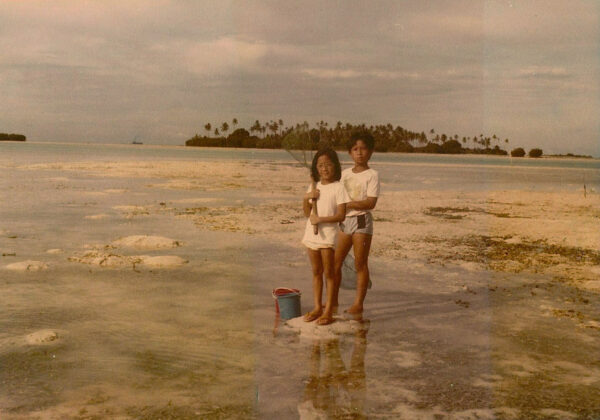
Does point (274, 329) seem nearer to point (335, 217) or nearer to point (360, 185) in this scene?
point (335, 217)

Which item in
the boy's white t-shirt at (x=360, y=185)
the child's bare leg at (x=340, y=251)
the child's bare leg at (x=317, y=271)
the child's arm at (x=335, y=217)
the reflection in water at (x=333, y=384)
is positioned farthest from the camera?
the child's bare leg at (x=340, y=251)

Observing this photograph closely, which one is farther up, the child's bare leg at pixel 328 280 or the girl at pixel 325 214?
the girl at pixel 325 214

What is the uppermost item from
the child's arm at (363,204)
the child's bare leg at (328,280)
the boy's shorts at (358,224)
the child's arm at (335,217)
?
the child's arm at (363,204)

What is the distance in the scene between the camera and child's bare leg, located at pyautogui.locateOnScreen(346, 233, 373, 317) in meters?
5.52

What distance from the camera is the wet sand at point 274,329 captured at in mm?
3906

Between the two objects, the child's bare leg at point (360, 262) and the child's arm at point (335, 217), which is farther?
the child's bare leg at point (360, 262)

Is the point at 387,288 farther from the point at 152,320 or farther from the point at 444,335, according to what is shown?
the point at 152,320

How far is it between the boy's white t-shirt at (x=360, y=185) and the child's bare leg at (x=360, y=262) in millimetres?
268

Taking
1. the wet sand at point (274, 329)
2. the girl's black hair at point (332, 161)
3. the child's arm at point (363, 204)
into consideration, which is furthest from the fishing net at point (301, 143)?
the wet sand at point (274, 329)

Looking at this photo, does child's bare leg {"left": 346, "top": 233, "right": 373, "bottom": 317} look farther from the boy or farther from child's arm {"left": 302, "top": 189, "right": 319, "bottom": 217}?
child's arm {"left": 302, "top": 189, "right": 319, "bottom": 217}

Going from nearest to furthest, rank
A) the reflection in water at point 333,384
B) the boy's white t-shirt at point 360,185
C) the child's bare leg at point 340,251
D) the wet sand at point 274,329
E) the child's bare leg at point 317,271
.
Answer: the reflection in water at point 333,384, the wet sand at point 274,329, the boy's white t-shirt at point 360,185, the child's bare leg at point 317,271, the child's bare leg at point 340,251

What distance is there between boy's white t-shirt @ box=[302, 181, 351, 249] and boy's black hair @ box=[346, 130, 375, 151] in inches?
19.3

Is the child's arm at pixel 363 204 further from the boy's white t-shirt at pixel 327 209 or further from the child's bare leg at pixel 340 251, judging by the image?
the child's bare leg at pixel 340 251

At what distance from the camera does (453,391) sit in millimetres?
4086
